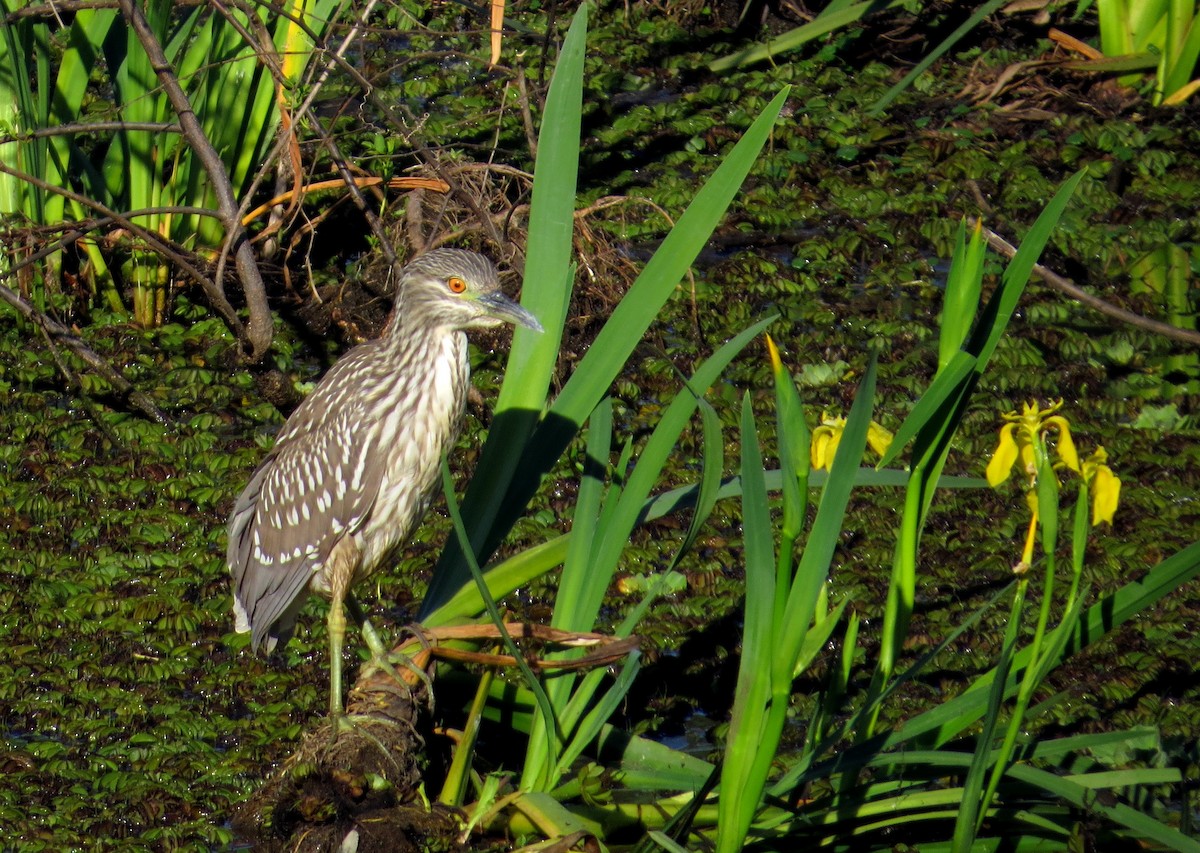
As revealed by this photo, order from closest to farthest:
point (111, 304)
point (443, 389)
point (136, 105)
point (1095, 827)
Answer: point (1095, 827)
point (443, 389)
point (136, 105)
point (111, 304)

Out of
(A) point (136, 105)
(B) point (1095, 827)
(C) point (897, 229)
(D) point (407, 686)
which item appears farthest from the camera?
(C) point (897, 229)

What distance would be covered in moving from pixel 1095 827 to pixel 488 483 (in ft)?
5.43

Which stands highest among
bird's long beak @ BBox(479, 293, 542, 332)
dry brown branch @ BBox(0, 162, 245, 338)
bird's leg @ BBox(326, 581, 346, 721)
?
bird's long beak @ BBox(479, 293, 542, 332)

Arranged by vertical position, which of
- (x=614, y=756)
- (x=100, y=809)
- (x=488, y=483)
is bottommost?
(x=100, y=809)

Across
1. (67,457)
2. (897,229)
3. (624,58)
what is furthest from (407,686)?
(624,58)

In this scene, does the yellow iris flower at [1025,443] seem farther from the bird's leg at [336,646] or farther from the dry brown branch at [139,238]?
the dry brown branch at [139,238]

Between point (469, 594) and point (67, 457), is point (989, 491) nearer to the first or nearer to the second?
point (469, 594)

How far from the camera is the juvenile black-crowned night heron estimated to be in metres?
4.02

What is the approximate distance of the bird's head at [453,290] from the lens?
3980 mm

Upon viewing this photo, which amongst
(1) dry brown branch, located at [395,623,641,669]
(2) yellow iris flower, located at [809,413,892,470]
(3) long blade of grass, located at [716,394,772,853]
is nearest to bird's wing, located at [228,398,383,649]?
(1) dry brown branch, located at [395,623,641,669]

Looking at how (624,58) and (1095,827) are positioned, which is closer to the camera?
(1095,827)

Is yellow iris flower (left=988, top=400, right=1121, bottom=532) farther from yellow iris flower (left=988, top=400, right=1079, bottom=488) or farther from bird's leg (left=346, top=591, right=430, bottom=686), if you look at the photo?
bird's leg (left=346, top=591, right=430, bottom=686)

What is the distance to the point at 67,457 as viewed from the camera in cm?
532

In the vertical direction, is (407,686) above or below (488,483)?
below
